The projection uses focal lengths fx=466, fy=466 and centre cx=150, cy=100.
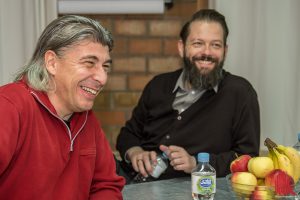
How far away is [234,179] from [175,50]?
1.80 metres

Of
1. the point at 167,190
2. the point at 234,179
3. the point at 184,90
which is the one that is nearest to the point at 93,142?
the point at 167,190

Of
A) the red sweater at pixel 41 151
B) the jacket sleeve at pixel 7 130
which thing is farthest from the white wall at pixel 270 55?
the jacket sleeve at pixel 7 130

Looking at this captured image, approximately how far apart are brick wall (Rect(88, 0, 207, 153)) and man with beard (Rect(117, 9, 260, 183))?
0.67 m

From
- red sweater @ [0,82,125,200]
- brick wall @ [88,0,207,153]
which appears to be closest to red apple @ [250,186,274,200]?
red sweater @ [0,82,125,200]

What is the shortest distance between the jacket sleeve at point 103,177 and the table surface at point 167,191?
0.15ft

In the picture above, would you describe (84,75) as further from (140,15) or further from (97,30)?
(140,15)

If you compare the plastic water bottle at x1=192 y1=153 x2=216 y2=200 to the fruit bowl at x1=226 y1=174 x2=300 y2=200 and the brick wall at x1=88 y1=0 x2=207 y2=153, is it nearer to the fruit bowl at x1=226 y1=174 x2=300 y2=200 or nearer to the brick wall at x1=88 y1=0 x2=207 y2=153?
the fruit bowl at x1=226 y1=174 x2=300 y2=200

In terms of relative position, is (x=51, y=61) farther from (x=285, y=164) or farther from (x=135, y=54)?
(x=135, y=54)

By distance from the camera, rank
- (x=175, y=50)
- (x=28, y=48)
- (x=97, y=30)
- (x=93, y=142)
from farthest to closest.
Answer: (x=175, y=50) < (x=28, y=48) < (x=93, y=142) < (x=97, y=30)

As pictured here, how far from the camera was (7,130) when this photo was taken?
1.18m

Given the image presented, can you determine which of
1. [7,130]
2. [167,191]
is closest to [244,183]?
[167,191]

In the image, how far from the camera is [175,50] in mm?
3039

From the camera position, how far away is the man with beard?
205 cm

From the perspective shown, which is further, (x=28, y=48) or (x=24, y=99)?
(x=28, y=48)
